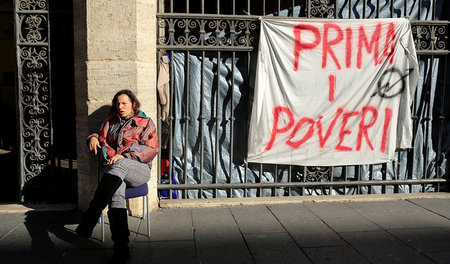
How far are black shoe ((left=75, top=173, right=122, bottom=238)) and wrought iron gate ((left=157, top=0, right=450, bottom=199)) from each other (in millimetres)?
1515

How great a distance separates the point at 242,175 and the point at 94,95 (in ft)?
6.94

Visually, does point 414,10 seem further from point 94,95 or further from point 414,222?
point 94,95

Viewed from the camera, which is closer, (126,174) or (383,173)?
(126,174)

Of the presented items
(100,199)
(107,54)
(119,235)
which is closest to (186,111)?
(107,54)

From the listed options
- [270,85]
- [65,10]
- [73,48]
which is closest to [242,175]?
[270,85]

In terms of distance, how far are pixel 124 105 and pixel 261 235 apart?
1940 millimetres

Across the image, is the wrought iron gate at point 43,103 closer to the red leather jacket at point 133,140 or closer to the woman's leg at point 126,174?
the red leather jacket at point 133,140

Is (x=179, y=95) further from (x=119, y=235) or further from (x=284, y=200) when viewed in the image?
(x=119, y=235)

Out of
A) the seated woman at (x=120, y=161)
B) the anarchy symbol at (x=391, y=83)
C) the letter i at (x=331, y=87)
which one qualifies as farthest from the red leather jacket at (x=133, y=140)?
the anarchy symbol at (x=391, y=83)

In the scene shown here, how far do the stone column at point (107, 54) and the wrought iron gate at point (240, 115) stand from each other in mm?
378

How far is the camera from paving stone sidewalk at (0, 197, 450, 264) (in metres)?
3.68

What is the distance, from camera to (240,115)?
17.5ft

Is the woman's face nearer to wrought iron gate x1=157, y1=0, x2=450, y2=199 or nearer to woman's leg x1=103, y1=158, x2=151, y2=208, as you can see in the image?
woman's leg x1=103, y1=158, x2=151, y2=208

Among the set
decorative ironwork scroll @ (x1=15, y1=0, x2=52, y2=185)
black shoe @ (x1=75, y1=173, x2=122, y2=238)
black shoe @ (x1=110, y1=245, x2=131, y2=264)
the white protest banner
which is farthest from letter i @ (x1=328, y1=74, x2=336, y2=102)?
decorative ironwork scroll @ (x1=15, y1=0, x2=52, y2=185)
